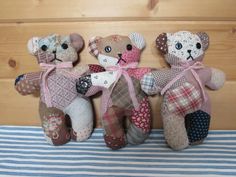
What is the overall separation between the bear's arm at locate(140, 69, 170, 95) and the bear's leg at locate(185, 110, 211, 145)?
13 cm

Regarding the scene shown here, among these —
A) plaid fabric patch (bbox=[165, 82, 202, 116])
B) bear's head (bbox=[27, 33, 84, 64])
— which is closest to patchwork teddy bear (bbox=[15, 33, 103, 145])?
bear's head (bbox=[27, 33, 84, 64])

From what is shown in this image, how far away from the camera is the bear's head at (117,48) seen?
3.21 feet

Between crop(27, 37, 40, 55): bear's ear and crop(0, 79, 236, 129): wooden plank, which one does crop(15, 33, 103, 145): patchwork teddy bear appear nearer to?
crop(27, 37, 40, 55): bear's ear

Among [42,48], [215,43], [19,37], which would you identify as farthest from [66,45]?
[215,43]

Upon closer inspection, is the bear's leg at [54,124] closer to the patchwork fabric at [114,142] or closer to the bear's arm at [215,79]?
the patchwork fabric at [114,142]

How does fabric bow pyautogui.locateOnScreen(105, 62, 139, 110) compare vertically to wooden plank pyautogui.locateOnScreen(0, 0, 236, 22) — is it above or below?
below

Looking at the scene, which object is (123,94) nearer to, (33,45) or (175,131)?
(175,131)

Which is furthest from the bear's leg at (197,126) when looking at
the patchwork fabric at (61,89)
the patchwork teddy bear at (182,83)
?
the patchwork fabric at (61,89)

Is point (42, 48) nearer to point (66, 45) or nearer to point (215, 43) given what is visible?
point (66, 45)

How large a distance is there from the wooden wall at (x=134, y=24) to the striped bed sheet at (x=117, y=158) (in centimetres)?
13

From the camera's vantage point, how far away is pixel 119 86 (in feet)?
3.22

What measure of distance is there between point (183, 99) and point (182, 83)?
0.14ft

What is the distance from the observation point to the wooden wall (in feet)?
3.36

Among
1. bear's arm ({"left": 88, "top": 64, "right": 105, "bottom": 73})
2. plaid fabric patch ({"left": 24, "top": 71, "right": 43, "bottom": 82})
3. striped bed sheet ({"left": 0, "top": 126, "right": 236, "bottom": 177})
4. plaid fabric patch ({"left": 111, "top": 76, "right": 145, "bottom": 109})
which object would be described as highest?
bear's arm ({"left": 88, "top": 64, "right": 105, "bottom": 73})
